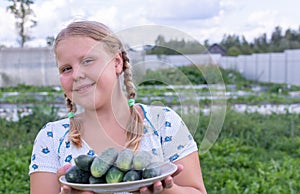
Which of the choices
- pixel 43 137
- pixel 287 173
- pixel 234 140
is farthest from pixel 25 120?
pixel 43 137

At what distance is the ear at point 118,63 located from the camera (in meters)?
1.39

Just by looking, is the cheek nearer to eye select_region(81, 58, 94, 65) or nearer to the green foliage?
eye select_region(81, 58, 94, 65)

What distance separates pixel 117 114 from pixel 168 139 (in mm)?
162

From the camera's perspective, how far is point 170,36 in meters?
1.36

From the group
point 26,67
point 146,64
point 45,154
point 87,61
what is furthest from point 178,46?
point 26,67

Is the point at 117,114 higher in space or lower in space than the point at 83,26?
lower

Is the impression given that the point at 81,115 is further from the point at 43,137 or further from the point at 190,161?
the point at 190,161

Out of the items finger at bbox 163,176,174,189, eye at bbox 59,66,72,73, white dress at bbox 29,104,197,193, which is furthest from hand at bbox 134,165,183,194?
eye at bbox 59,66,72,73

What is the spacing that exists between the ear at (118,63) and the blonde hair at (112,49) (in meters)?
0.01

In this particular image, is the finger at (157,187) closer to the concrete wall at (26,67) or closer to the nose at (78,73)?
the nose at (78,73)

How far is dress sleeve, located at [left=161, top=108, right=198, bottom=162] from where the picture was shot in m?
1.44

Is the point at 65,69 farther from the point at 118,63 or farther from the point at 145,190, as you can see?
the point at 145,190

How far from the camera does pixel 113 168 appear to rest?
1254 mm

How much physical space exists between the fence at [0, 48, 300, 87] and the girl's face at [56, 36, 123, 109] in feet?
0.40
